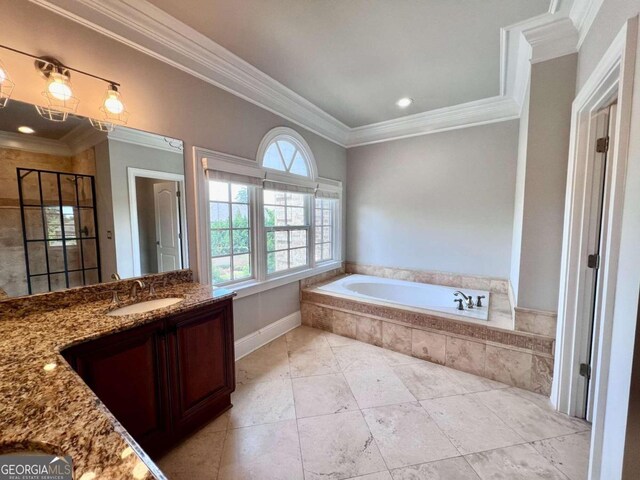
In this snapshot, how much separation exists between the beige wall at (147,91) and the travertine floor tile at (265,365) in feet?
0.87

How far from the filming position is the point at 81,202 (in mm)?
1583

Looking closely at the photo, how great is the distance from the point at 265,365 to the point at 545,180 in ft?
9.02

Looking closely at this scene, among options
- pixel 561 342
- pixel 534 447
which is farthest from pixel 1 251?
pixel 561 342

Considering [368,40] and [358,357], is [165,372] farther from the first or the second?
[368,40]

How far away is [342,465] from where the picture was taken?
1.49 metres

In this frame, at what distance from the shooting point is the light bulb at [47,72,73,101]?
1.43 m

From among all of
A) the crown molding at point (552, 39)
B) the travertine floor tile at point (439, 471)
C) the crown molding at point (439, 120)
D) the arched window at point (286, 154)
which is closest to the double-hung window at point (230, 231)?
the arched window at point (286, 154)

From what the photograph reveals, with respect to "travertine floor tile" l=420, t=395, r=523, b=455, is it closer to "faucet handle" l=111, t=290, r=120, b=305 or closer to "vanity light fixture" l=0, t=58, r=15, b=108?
"faucet handle" l=111, t=290, r=120, b=305

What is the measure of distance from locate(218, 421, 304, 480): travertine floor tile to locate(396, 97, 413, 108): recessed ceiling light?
319 centimetres

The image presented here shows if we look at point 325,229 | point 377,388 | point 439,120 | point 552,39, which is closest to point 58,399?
point 377,388

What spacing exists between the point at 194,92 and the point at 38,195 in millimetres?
1257

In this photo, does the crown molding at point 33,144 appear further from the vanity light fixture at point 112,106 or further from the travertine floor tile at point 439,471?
the travertine floor tile at point 439,471

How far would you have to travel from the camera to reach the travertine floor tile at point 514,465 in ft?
4.65

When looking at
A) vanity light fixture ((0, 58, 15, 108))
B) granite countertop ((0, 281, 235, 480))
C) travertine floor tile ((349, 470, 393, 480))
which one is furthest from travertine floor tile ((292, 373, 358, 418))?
vanity light fixture ((0, 58, 15, 108))
